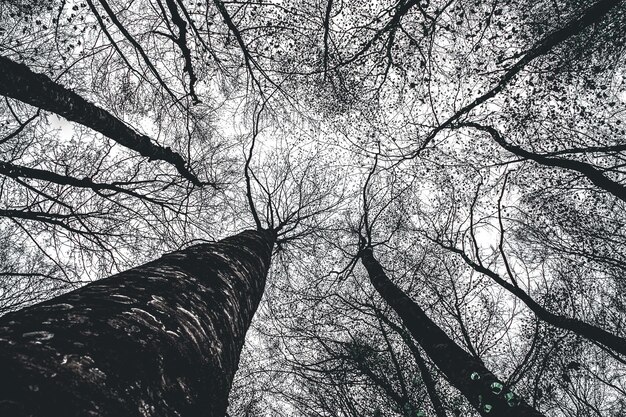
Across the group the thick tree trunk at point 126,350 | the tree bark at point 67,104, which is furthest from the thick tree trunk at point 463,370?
the tree bark at point 67,104

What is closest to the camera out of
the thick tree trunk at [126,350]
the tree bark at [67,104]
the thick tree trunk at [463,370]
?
the thick tree trunk at [126,350]

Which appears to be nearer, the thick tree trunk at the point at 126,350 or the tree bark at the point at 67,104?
the thick tree trunk at the point at 126,350

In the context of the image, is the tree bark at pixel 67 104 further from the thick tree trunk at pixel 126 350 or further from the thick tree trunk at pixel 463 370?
the thick tree trunk at pixel 463 370

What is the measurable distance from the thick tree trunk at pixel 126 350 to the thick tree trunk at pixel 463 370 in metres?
2.62

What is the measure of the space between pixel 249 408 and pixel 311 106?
933 centimetres

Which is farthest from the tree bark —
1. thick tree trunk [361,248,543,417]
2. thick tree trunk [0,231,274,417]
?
thick tree trunk [361,248,543,417]

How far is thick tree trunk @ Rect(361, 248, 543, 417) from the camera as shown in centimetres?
281

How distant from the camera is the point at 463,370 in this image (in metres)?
3.41

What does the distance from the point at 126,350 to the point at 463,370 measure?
3579 mm

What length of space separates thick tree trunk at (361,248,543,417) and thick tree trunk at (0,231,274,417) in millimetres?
2620

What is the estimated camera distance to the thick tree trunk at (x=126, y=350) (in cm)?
61

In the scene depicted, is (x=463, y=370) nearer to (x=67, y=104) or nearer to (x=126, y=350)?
(x=126, y=350)

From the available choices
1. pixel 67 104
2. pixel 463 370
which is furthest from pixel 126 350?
pixel 67 104

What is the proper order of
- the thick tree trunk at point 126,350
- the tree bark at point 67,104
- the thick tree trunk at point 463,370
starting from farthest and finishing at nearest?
the tree bark at point 67,104
the thick tree trunk at point 463,370
the thick tree trunk at point 126,350
